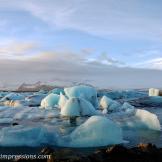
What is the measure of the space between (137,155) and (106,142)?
7.16ft

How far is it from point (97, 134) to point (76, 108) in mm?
7554

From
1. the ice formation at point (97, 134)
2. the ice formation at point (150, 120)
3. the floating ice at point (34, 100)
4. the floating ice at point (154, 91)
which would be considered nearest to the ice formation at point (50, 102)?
the floating ice at point (34, 100)

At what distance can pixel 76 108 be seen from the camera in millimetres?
17516

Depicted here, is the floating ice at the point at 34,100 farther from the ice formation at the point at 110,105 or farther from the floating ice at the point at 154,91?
the floating ice at the point at 154,91

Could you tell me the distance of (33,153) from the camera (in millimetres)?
8508

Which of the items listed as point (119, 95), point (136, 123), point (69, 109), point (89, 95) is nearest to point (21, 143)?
point (136, 123)

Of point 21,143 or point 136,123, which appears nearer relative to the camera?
point 21,143

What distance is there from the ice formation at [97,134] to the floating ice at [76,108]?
22.4 ft

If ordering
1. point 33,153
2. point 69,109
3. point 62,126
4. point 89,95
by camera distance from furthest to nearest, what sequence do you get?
point 89,95, point 69,109, point 62,126, point 33,153

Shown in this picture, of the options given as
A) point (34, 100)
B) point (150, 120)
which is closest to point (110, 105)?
point (150, 120)

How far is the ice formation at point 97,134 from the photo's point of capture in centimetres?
970

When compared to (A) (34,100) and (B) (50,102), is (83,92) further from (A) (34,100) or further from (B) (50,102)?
(A) (34,100)

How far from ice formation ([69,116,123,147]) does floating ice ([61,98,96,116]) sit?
22.4ft

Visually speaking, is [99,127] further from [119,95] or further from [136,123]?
[119,95]
